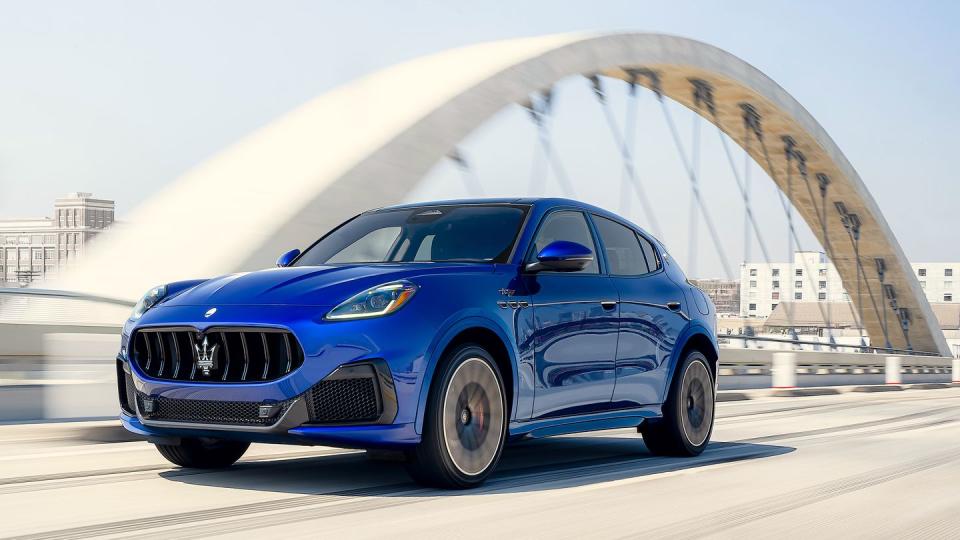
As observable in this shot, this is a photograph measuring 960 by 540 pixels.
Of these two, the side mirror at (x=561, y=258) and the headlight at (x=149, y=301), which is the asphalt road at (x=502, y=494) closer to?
the headlight at (x=149, y=301)

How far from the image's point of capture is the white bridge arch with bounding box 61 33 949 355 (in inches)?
760

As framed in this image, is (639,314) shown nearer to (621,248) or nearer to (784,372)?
(621,248)

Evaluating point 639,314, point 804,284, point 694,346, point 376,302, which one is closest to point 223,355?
point 376,302

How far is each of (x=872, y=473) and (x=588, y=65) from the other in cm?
1988

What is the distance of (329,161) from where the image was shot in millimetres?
20734

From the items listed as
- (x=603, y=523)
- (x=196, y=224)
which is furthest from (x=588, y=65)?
(x=603, y=523)

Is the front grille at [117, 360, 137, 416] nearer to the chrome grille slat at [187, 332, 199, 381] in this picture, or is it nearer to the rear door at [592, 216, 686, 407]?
the chrome grille slat at [187, 332, 199, 381]

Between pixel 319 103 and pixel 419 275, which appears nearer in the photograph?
pixel 419 275

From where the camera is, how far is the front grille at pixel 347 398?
19.1ft

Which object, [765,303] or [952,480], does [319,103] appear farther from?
[765,303]

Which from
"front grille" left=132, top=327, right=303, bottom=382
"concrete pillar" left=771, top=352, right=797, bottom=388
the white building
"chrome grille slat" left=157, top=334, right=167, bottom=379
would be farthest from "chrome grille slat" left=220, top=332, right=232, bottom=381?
the white building

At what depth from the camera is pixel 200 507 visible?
218 inches

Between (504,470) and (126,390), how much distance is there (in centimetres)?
213

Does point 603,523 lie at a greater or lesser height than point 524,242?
lesser
